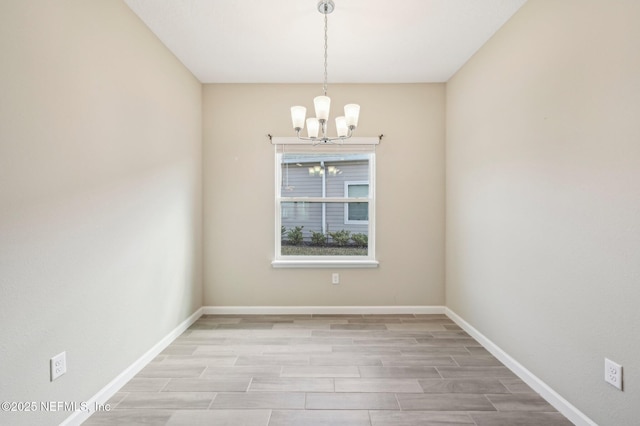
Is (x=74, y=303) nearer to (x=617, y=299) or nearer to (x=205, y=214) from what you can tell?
(x=205, y=214)

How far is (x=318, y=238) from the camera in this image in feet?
12.2

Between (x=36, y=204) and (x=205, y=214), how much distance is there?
2038 mm

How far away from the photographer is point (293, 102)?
11.5ft

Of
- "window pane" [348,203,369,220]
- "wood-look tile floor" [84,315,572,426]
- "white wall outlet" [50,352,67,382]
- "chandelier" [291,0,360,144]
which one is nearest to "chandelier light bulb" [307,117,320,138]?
"chandelier" [291,0,360,144]

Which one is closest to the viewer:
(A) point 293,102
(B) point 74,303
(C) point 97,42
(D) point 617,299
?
(D) point 617,299

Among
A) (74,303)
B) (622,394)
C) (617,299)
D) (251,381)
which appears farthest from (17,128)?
(622,394)

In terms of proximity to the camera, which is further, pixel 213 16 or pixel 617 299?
pixel 213 16

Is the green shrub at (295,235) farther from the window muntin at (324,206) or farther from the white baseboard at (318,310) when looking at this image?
the white baseboard at (318,310)

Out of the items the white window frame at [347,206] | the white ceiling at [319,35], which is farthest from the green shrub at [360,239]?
the white ceiling at [319,35]

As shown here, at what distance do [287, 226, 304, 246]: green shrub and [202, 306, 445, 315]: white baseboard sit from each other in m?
0.78

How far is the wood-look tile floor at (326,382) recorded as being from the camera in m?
1.80

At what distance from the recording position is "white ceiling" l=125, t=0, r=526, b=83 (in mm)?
2234

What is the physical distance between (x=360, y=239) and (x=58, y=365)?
113 inches

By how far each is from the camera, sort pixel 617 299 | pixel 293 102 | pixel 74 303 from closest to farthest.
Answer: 1. pixel 617 299
2. pixel 74 303
3. pixel 293 102
